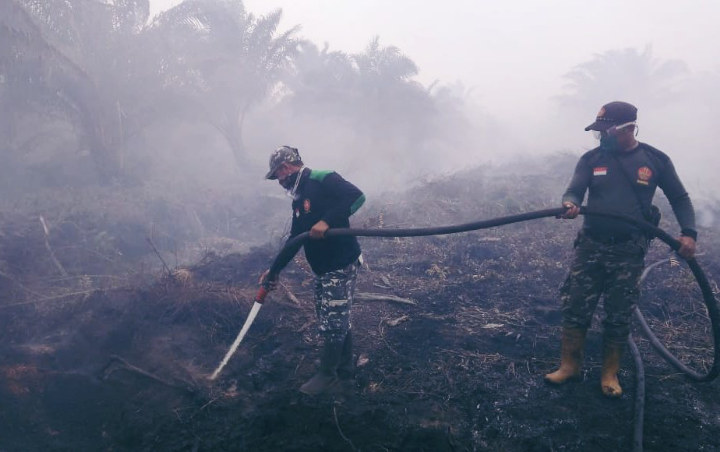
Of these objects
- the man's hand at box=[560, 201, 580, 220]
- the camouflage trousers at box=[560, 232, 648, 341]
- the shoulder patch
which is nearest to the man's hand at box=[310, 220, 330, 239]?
the shoulder patch

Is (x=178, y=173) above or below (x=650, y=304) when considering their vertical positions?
above

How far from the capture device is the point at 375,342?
17.0 ft

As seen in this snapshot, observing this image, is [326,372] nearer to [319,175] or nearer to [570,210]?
[319,175]

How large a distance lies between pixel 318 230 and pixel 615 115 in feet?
8.52

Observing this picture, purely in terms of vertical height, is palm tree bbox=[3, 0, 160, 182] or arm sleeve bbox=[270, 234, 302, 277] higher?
palm tree bbox=[3, 0, 160, 182]

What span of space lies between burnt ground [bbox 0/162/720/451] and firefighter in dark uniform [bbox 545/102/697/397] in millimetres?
667

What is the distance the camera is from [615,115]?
362 cm

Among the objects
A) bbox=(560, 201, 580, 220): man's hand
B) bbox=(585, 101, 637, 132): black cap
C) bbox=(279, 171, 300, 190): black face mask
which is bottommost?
bbox=(560, 201, 580, 220): man's hand

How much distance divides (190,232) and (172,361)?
9277mm

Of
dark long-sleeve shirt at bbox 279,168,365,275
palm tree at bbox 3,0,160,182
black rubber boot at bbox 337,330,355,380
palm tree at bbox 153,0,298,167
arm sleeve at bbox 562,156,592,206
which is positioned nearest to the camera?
arm sleeve at bbox 562,156,592,206

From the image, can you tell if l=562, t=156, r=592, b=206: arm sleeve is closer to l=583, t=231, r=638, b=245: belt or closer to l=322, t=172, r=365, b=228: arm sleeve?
l=583, t=231, r=638, b=245: belt

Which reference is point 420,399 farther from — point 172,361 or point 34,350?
point 34,350

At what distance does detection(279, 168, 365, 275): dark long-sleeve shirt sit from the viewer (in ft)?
12.7

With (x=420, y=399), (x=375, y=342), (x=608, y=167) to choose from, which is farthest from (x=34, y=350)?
(x=608, y=167)
